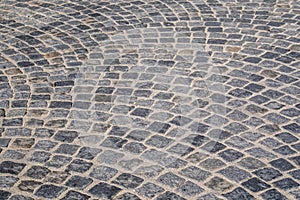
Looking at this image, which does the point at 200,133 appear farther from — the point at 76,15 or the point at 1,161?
the point at 76,15

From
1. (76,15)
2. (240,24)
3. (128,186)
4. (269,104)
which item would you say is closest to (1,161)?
(128,186)

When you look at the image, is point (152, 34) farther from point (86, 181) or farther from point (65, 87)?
point (86, 181)

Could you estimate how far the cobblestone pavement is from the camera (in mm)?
4141

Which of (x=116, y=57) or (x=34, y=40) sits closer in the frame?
(x=116, y=57)

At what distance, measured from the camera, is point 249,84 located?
547 centimetres

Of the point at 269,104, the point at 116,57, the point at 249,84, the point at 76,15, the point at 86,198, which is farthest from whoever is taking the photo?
the point at 76,15

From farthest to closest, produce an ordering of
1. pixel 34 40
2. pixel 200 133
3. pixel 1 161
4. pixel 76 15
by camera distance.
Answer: pixel 76 15, pixel 34 40, pixel 200 133, pixel 1 161

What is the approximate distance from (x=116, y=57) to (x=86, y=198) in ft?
8.11

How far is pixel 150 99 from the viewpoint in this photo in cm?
524

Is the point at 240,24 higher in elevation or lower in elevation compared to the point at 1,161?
higher

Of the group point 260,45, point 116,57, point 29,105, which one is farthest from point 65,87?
point 260,45

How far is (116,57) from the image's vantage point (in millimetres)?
6078

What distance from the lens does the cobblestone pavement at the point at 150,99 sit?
414 cm

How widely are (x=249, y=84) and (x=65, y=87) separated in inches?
76.3
